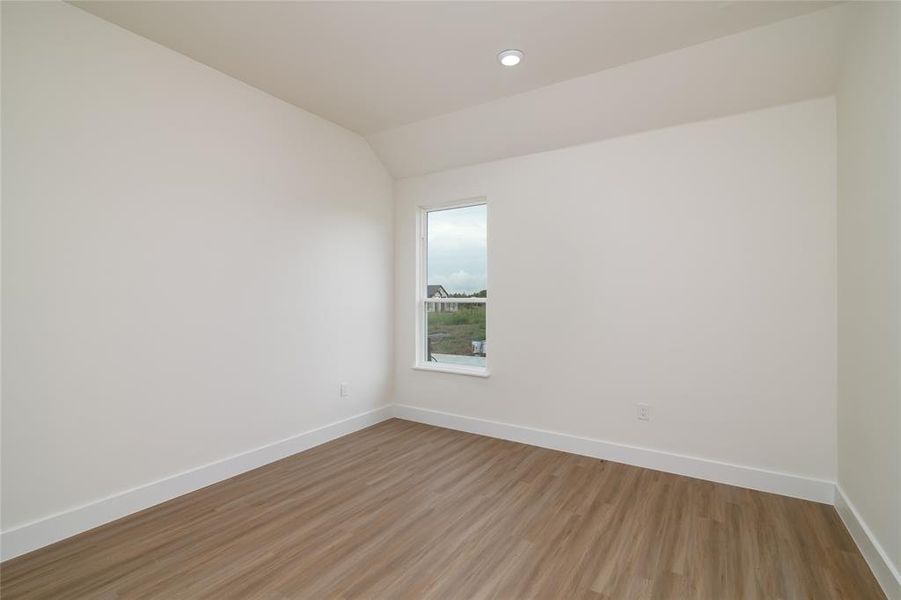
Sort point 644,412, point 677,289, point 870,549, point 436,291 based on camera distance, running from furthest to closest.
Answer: point 436,291
point 644,412
point 677,289
point 870,549

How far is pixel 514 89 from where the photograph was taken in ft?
10.8

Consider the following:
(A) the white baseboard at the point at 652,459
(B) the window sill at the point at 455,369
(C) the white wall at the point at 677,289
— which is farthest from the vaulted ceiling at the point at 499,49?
(A) the white baseboard at the point at 652,459

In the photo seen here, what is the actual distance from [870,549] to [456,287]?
3.38 metres

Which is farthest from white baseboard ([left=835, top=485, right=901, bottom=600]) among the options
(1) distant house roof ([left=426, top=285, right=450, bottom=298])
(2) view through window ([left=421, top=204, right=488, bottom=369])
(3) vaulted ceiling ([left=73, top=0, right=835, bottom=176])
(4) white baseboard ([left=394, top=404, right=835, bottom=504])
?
(1) distant house roof ([left=426, top=285, right=450, bottom=298])

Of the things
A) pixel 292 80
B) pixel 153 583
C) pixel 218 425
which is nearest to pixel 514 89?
pixel 292 80

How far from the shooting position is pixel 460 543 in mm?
2297

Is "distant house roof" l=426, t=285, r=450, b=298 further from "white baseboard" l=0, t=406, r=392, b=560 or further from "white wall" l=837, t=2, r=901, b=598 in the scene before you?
"white wall" l=837, t=2, r=901, b=598

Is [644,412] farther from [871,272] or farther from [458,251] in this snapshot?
[458,251]

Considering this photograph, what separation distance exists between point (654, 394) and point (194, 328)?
11.1 ft

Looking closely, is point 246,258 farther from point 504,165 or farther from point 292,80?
point 504,165

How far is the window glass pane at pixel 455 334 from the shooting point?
14.1 ft

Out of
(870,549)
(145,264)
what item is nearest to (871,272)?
(870,549)

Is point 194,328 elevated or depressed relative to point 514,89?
depressed

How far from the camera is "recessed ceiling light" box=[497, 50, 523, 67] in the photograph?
2.75m
